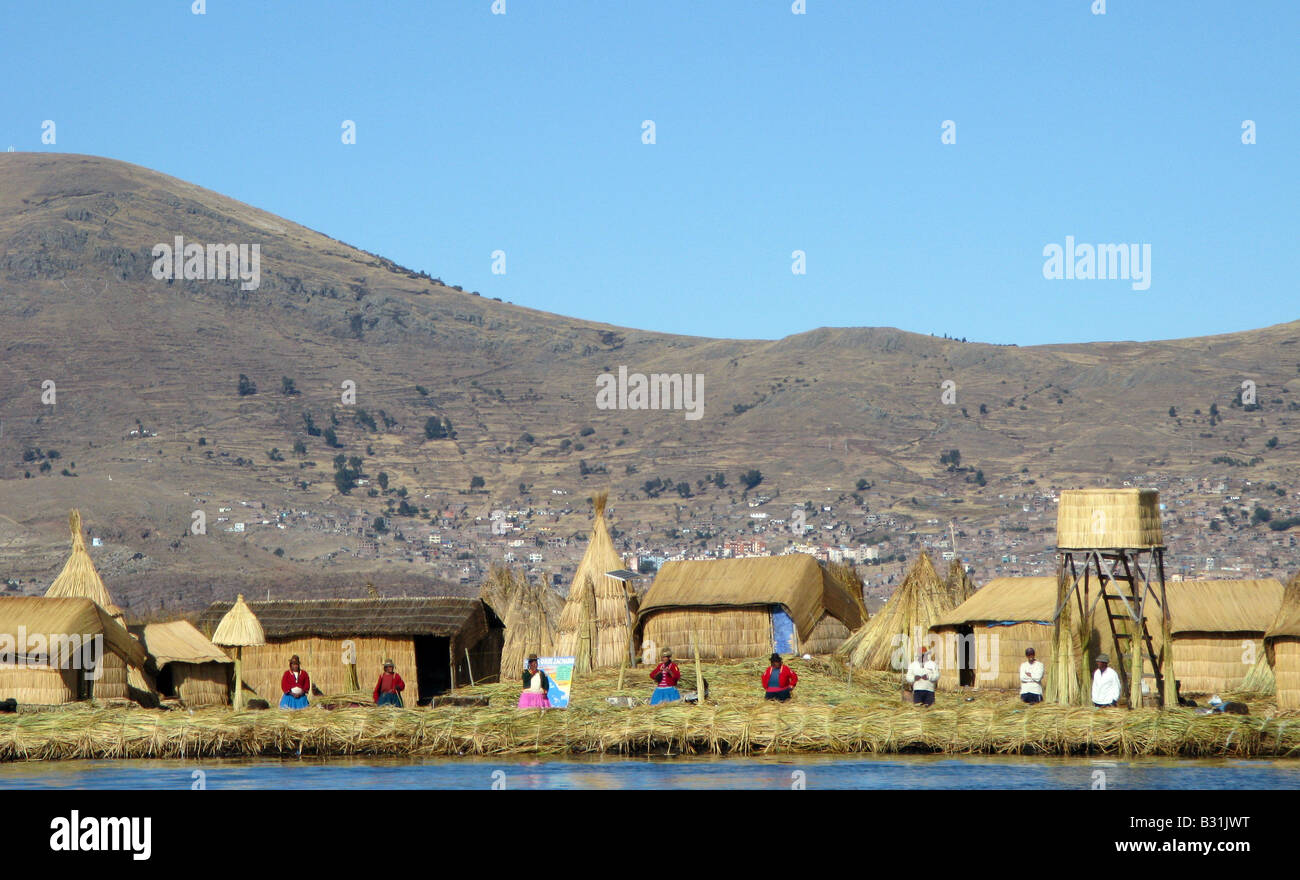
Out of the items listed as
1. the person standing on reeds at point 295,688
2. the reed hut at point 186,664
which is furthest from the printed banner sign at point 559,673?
the reed hut at point 186,664

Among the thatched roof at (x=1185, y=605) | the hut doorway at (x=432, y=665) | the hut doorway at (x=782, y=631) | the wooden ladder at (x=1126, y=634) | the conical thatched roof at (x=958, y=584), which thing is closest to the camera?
the wooden ladder at (x=1126, y=634)

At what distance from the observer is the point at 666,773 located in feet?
58.5

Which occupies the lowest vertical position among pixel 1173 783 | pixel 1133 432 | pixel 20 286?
pixel 1173 783

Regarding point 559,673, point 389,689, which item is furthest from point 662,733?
point 559,673

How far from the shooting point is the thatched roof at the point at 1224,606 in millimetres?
30250

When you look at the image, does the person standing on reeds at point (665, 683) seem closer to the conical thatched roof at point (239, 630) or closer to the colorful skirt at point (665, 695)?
the colorful skirt at point (665, 695)

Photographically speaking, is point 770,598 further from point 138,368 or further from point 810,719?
point 138,368

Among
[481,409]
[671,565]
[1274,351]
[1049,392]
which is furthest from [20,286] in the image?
[671,565]

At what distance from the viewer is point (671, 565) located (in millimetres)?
36406

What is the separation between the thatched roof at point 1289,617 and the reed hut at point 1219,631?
3937mm

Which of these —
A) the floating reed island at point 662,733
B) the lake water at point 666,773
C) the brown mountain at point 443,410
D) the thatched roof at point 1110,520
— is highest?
the brown mountain at point 443,410

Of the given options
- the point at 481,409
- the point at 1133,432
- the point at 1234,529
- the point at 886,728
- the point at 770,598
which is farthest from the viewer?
the point at 481,409

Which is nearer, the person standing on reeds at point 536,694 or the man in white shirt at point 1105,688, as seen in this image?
the man in white shirt at point 1105,688
